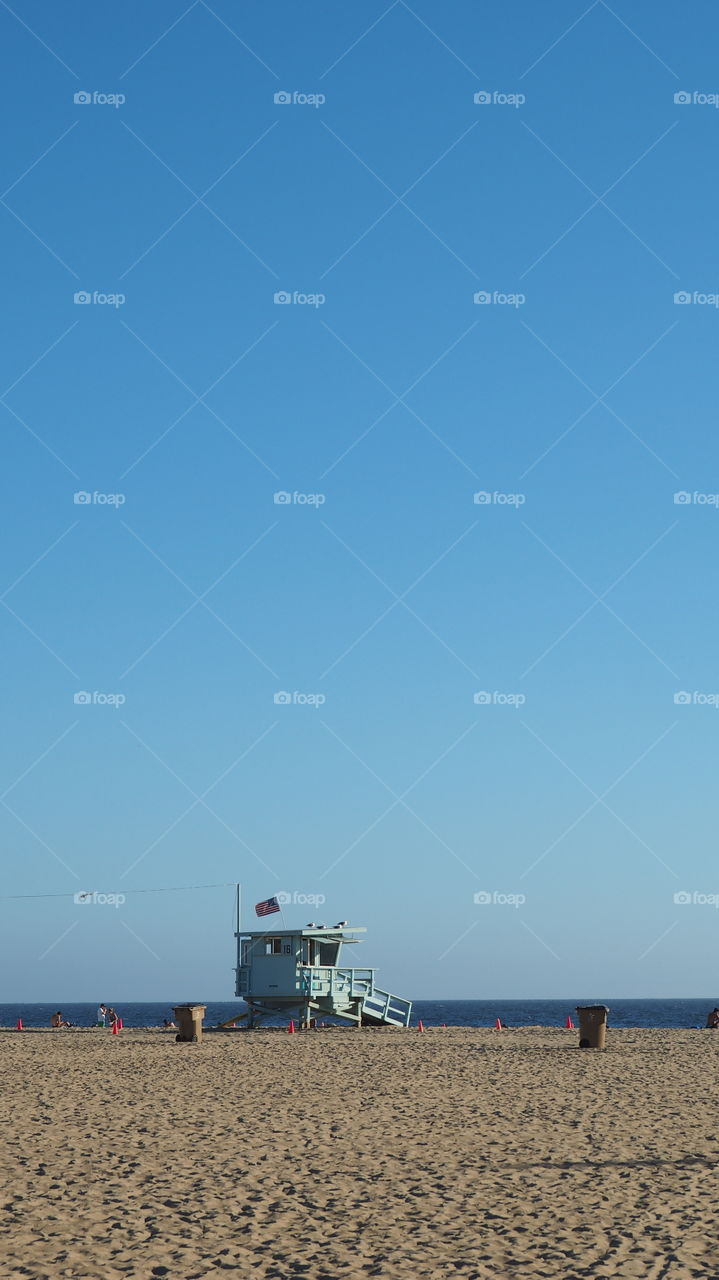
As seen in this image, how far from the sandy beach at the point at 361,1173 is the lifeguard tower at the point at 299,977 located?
15665 millimetres

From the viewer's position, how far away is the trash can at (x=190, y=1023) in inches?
1228

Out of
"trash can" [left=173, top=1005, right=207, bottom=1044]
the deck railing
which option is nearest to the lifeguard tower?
the deck railing

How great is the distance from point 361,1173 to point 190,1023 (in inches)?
810

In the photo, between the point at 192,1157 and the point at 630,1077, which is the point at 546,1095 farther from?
the point at 192,1157

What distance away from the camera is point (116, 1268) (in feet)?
27.7

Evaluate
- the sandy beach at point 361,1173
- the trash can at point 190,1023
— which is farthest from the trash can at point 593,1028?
the trash can at point 190,1023

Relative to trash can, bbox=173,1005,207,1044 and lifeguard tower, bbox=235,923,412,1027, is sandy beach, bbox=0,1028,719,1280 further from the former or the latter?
lifeguard tower, bbox=235,923,412,1027

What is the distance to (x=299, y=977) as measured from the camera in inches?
1490

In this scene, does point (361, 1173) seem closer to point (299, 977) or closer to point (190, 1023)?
point (190, 1023)

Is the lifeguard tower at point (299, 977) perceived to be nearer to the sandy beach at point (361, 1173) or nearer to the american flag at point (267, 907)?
the american flag at point (267, 907)

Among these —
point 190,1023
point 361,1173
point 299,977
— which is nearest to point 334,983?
point 299,977

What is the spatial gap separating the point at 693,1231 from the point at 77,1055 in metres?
20.7

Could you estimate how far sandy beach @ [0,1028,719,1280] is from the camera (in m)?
8.70

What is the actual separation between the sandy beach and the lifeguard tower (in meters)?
15.7
